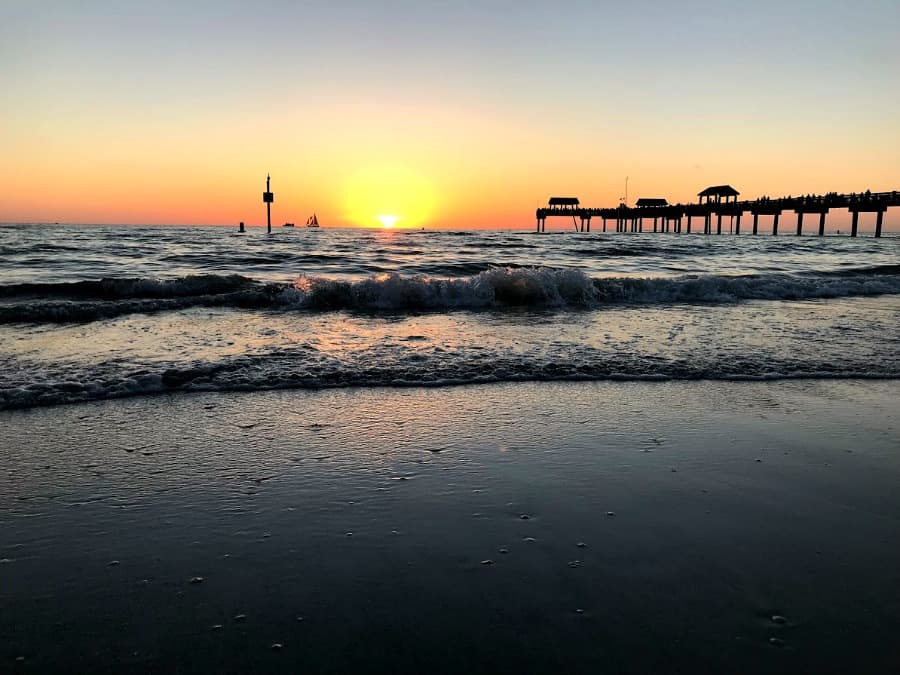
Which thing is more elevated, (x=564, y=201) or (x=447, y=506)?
(x=564, y=201)

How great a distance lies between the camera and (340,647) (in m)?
1.93

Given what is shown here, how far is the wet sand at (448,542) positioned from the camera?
1.95m

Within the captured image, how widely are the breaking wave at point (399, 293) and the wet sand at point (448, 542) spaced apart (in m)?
6.67

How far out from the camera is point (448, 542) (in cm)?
264

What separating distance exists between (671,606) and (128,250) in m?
28.4

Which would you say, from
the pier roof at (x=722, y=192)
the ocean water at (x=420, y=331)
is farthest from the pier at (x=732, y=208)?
the ocean water at (x=420, y=331)

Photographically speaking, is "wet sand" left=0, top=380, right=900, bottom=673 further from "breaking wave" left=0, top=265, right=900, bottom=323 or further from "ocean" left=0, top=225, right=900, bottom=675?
"breaking wave" left=0, top=265, right=900, bottom=323

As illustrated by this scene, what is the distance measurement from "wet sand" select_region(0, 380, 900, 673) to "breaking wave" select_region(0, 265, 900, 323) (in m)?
6.67

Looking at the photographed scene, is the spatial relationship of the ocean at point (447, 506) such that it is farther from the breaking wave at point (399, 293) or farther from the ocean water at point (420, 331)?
the breaking wave at point (399, 293)

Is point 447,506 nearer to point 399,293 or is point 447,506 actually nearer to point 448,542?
point 448,542

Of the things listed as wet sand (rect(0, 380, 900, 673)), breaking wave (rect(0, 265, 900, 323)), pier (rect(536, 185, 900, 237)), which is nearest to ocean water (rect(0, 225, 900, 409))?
breaking wave (rect(0, 265, 900, 323))

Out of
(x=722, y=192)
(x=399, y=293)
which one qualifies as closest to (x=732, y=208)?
(x=722, y=192)

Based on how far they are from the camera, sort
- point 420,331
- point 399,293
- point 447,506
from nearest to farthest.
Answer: point 447,506 < point 420,331 < point 399,293

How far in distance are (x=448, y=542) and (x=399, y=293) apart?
9.61 m
